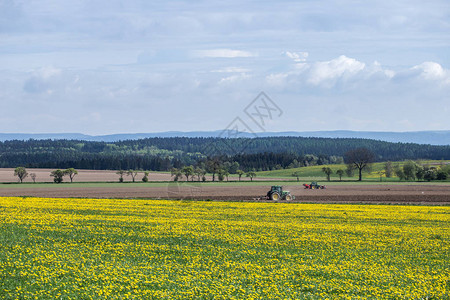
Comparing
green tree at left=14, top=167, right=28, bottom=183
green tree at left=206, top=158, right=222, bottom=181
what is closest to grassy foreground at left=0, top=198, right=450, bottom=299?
green tree at left=14, top=167, right=28, bottom=183

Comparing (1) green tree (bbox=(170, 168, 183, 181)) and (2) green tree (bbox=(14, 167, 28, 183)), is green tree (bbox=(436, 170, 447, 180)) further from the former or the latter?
(2) green tree (bbox=(14, 167, 28, 183))

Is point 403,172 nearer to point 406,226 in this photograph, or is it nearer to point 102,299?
point 406,226

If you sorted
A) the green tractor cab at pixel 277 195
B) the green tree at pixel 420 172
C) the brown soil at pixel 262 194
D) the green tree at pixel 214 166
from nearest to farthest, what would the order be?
1. the green tractor cab at pixel 277 195
2. the brown soil at pixel 262 194
3. the green tree at pixel 420 172
4. the green tree at pixel 214 166

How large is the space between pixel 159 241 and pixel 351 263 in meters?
10.5

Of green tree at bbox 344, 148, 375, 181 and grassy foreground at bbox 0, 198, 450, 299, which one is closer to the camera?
grassy foreground at bbox 0, 198, 450, 299

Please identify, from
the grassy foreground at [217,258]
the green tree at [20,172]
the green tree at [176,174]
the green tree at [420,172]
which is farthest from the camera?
the green tree at [420,172]

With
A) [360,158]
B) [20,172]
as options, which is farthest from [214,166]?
[20,172]

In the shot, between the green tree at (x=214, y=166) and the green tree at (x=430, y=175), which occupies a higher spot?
the green tree at (x=214, y=166)

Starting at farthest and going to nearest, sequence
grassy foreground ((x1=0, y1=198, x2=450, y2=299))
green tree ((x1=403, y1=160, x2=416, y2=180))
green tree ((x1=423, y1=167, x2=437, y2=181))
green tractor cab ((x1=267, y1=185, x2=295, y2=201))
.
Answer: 1. green tree ((x1=403, y1=160, x2=416, y2=180))
2. green tree ((x1=423, y1=167, x2=437, y2=181))
3. green tractor cab ((x1=267, y1=185, x2=295, y2=201))
4. grassy foreground ((x1=0, y1=198, x2=450, y2=299))

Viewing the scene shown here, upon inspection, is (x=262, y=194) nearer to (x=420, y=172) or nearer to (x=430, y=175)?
(x=430, y=175)

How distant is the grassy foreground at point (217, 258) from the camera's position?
57.4 ft

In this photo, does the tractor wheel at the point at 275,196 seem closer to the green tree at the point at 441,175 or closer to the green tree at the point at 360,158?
the green tree at the point at 441,175

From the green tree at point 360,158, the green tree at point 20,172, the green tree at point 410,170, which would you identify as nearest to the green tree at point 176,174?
the green tree at point 20,172

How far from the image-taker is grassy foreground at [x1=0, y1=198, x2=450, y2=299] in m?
17.5
